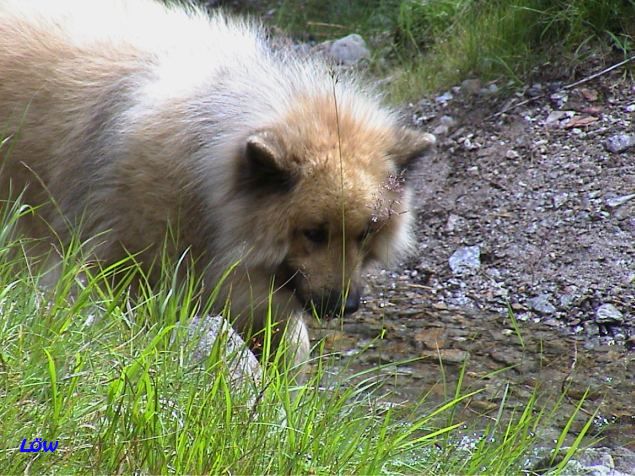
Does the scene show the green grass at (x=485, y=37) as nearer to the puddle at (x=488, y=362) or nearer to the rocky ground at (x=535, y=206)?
the rocky ground at (x=535, y=206)

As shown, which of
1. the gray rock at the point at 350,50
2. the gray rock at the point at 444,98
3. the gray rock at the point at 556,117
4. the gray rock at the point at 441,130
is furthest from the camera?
Answer: the gray rock at the point at 350,50

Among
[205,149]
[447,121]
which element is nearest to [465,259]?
[447,121]

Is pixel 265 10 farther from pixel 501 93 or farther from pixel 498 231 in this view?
pixel 498 231

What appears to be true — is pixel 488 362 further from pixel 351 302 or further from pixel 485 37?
pixel 485 37

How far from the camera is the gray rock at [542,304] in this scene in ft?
20.4

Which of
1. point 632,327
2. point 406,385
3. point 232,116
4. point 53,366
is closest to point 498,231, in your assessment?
point 632,327

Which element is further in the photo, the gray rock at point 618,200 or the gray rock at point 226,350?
the gray rock at point 618,200

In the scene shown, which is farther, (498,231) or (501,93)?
(501,93)

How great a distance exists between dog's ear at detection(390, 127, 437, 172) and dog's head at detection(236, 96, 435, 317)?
0.45 ft

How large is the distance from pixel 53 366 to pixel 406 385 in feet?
7.81

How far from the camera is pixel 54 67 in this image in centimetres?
502

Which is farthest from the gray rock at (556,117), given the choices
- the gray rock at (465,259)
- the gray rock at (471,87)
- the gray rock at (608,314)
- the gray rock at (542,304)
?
the gray rock at (608,314)

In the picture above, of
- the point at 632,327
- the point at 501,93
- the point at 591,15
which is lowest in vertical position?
the point at 632,327

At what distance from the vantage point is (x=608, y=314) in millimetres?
6020
